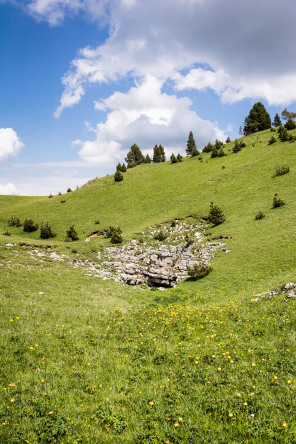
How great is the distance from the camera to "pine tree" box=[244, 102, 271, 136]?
265 ft

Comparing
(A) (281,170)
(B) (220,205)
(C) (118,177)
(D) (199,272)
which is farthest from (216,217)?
(C) (118,177)

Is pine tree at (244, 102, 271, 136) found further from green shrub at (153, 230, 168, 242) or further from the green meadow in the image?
the green meadow

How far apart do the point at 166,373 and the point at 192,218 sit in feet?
110

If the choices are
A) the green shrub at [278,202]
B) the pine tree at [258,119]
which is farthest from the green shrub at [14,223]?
the pine tree at [258,119]

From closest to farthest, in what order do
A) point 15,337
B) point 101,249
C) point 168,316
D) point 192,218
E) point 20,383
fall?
1. point 20,383
2. point 15,337
3. point 168,316
4. point 101,249
5. point 192,218

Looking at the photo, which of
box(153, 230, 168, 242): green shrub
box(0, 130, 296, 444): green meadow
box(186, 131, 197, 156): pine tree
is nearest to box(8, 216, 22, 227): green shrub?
box(0, 130, 296, 444): green meadow

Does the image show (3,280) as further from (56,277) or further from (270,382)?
A: (270,382)

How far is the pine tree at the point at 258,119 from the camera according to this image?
80.6 m

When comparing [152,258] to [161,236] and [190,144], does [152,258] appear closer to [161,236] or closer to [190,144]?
[161,236]

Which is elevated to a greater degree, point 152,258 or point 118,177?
point 118,177

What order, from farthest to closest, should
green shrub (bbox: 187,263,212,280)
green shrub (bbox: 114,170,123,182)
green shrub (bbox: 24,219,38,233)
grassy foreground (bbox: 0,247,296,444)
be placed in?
green shrub (bbox: 114,170,123,182) < green shrub (bbox: 24,219,38,233) < green shrub (bbox: 187,263,212,280) < grassy foreground (bbox: 0,247,296,444)

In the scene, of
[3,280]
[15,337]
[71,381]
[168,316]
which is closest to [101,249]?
[3,280]

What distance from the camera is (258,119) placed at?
8138 cm

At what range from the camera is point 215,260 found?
24328 millimetres
